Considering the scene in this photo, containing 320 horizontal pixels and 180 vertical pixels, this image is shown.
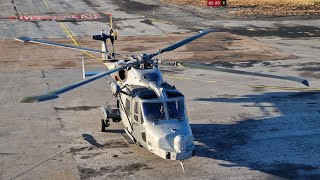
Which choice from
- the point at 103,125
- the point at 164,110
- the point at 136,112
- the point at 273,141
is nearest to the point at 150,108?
the point at 164,110

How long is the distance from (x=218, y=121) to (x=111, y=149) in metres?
6.23

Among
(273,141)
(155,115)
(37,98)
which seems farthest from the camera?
(273,141)

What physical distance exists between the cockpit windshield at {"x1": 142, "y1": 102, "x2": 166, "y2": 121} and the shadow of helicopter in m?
3.01

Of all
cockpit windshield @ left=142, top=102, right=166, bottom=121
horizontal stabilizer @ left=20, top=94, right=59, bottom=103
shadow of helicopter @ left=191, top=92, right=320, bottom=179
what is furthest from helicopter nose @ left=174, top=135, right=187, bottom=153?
horizontal stabilizer @ left=20, top=94, right=59, bottom=103

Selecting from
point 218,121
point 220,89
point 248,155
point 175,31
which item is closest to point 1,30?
point 175,31

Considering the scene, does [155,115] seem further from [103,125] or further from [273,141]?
[273,141]

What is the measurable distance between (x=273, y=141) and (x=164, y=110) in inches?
245

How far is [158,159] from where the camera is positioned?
2141 cm

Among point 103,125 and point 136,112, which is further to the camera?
point 103,125

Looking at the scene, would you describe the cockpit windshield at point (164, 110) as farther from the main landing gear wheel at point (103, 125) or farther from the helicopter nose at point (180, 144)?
the main landing gear wheel at point (103, 125)

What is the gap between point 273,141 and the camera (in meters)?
23.5

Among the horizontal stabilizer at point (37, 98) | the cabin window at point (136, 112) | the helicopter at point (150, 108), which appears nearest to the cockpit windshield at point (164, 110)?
the helicopter at point (150, 108)

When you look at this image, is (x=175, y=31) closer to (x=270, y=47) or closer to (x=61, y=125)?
(x=270, y=47)

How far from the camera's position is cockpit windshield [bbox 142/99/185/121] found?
2020 centimetres
